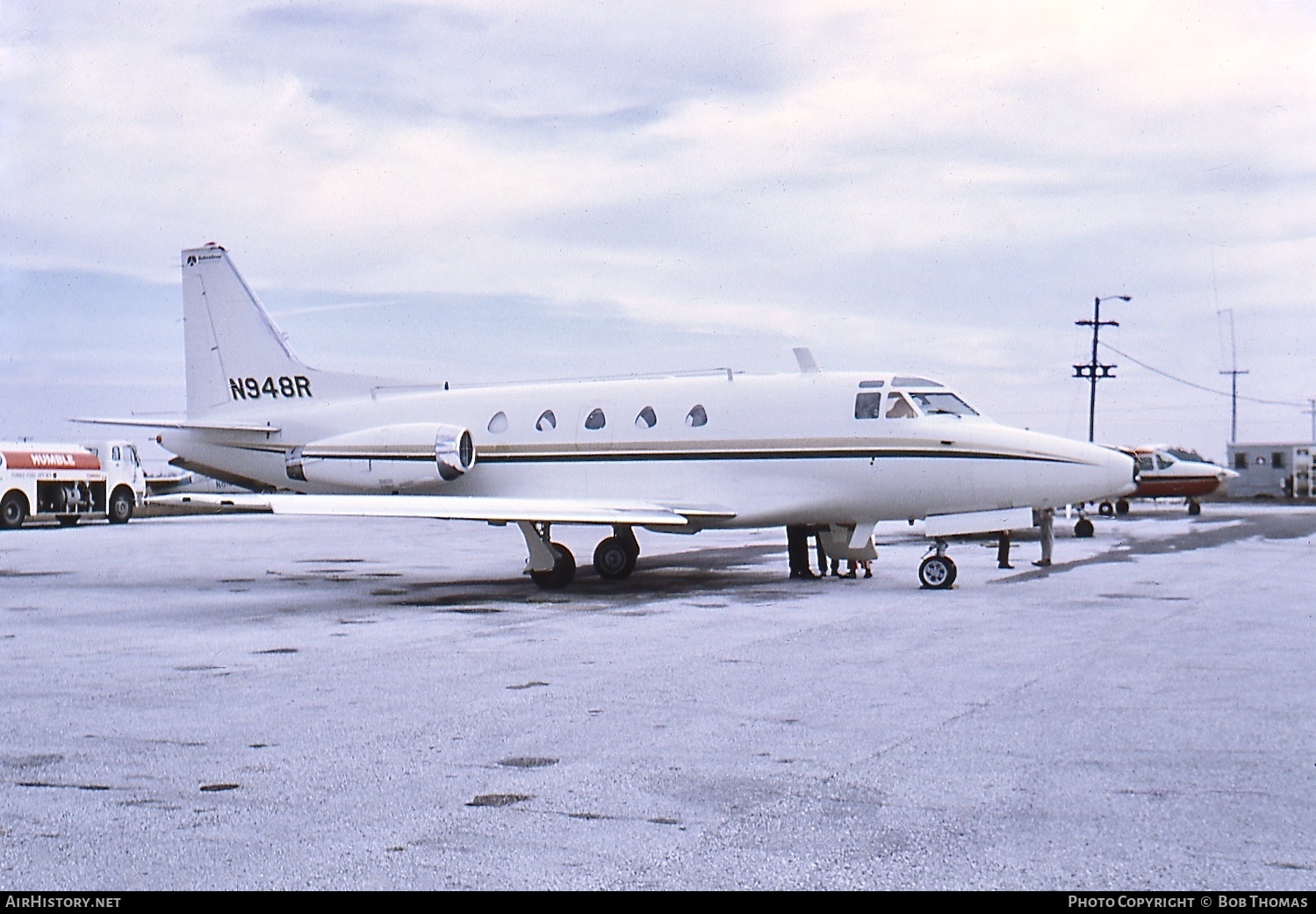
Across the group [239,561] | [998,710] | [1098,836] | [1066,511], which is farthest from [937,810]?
[1066,511]

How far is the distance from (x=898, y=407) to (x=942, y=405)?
70 centimetres

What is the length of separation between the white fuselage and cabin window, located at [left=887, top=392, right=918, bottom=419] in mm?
116

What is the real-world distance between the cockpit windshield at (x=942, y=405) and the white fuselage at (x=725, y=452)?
166 millimetres

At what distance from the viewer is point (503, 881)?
15.1 feet

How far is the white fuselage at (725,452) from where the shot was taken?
16.9 m

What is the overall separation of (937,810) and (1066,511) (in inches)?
1933

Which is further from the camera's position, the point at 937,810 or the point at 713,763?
the point at 713,763

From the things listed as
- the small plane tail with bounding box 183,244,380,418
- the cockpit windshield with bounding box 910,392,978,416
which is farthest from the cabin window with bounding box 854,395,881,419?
the small plane tail with bounding box 183,244,380,418

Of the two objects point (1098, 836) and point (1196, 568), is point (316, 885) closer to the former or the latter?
point (1098, 836)

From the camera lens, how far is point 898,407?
17.5m

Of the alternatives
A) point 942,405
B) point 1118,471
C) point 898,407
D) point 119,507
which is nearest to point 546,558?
point 898,407

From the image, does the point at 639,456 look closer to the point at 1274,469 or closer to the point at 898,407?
the point at 898,407

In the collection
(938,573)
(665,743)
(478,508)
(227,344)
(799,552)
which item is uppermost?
(227,344)

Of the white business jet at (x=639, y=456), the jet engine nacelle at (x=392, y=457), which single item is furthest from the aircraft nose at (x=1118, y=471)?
the jet engine nacelle at (x=392, y=457)
